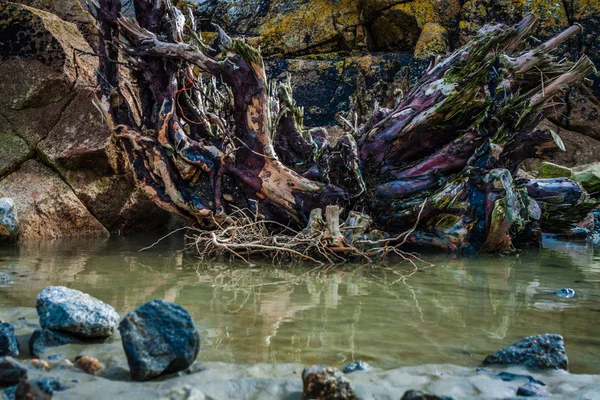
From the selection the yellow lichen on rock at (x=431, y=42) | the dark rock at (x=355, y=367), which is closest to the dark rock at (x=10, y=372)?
the dark rock at (x=355, y=367)

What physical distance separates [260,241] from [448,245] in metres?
2.10

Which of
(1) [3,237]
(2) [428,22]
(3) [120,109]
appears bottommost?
(1) [3,237]

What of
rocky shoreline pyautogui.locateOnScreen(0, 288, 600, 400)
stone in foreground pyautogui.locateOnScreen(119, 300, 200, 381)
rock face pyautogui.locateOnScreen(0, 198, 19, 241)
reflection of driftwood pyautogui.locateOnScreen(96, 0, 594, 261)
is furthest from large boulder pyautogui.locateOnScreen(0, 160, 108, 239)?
stone in foreground pyautogui.locateOnScreen(119, 300, 200, 381)

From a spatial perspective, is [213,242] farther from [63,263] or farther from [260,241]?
[63,263]

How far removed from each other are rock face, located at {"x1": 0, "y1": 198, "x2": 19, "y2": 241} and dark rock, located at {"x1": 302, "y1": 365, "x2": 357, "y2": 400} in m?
5.39

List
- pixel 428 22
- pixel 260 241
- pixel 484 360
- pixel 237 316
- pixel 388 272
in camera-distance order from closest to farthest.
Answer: pixel 484 360
pixel 237 316
pixel 388 272
pixel 260 241
pixel 428 22

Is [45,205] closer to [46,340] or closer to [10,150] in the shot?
[10,150]

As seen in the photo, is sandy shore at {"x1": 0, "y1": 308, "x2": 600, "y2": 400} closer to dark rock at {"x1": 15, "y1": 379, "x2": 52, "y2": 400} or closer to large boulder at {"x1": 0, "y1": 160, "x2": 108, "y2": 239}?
dark rock at {"x1": 15, "y1": 379, "x2": 52, "y2": 400}

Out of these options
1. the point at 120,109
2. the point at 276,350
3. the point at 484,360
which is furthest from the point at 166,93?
the point at 484,360

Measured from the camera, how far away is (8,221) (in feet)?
20.1

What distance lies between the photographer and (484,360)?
229 cm

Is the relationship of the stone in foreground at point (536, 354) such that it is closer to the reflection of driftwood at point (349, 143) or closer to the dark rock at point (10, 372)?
the dark rock at point (10, 372)

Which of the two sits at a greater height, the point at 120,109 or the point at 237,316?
the point at 120,109

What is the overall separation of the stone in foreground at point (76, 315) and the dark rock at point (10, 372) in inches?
20.0
